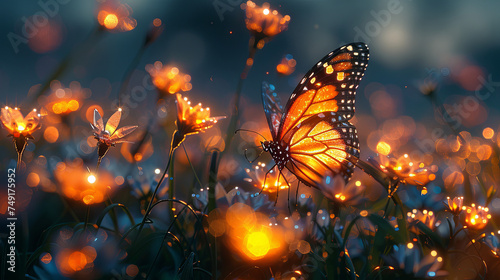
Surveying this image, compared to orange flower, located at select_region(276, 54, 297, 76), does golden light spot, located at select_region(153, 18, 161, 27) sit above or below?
below

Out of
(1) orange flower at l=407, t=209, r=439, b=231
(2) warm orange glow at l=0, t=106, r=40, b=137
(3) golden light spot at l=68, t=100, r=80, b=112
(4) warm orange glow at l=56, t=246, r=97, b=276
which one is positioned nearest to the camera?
(4) warm orange glow at l=56, t=246, r=97, b=276

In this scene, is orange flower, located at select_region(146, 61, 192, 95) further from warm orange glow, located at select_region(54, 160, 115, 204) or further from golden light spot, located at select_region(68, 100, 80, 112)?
warm orange glow, located at select_region(54, 160, 115, 204)

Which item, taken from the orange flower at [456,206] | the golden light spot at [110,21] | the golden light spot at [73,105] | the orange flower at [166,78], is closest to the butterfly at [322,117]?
the orange flower at [456,206]

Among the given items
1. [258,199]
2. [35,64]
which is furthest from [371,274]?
[35,64]

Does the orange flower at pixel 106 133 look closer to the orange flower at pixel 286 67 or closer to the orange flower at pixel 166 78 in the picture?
the orange flower at pixel 166 78

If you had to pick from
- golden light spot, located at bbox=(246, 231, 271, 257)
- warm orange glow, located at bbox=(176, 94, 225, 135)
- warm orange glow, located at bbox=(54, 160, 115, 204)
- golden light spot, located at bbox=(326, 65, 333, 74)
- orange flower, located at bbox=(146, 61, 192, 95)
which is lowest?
golden light spot, located at bbox=(246, 231, 271, 257)

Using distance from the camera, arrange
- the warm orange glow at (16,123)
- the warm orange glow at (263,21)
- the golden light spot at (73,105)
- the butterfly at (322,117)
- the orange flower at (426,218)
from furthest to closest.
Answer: the warm orange glow at (263,21), the golden light spot at (73,105), the butterfly at (322,117), the orange flower at (426,218), the warm orange glow at (16,123)

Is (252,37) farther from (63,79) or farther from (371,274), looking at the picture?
(371,274)

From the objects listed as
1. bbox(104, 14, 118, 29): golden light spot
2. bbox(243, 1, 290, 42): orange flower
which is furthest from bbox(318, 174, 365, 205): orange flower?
bbox(104, 14, 118, 29): golden light spot
